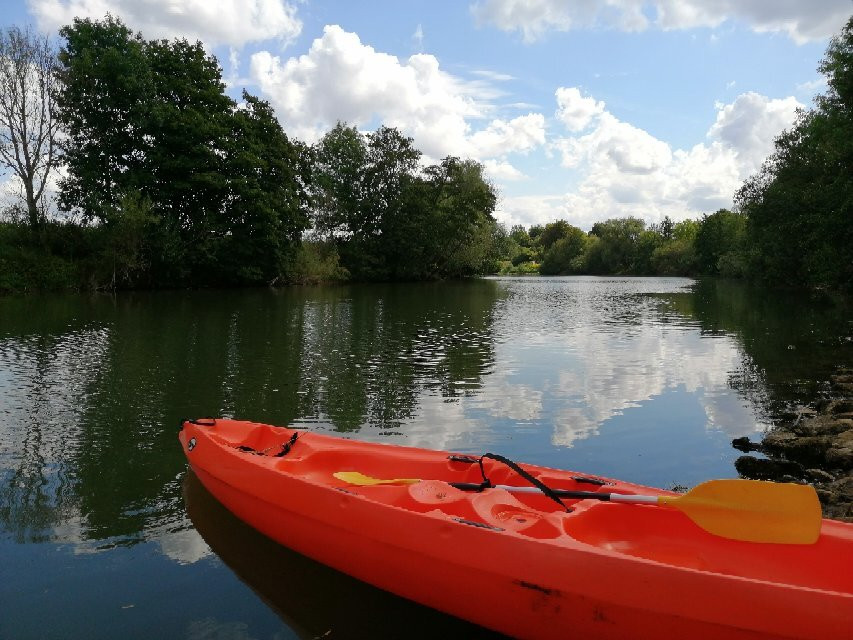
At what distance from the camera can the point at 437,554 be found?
4.12 m

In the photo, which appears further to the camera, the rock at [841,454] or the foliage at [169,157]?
the foliage at [169,157]

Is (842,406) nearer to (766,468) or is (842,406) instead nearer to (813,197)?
(766,468)

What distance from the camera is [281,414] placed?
9.93 meters

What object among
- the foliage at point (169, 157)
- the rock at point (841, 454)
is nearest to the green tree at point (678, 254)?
the foliage at point (169, 157)

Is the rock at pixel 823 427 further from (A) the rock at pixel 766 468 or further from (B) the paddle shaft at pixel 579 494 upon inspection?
(B) the paddle shaft at pixel 579 494

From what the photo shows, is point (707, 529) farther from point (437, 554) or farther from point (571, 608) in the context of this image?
point (437, 554)

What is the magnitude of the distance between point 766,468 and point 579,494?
13.0 ft

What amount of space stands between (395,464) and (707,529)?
282 centimetres

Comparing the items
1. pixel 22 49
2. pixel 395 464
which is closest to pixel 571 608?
pixel 395 464

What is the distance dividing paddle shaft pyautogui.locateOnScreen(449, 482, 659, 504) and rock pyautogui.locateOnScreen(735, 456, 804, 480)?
3.57m

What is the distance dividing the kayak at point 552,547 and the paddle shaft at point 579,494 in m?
0.01

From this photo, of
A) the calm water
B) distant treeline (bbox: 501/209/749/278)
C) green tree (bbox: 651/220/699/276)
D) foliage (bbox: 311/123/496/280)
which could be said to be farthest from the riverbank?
green tree (bbox: 651/220/699/276)

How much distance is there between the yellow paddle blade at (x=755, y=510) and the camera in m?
3.87

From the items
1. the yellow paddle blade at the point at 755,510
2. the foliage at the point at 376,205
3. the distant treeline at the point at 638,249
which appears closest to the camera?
the yellow paddle blade at the point at 755,510
